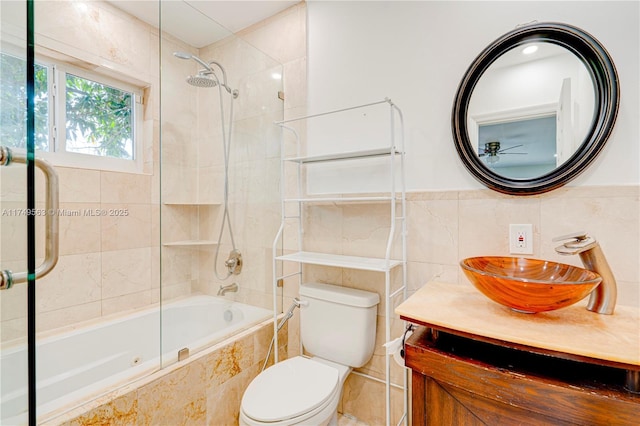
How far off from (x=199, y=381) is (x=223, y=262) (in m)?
0.71

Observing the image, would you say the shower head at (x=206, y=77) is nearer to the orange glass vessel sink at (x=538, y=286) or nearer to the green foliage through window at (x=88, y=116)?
the green foliage through window at (x=88, y=116)

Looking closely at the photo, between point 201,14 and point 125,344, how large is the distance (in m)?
1.99

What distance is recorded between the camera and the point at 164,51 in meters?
1.59

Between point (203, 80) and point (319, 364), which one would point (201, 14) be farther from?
point (319, 364)

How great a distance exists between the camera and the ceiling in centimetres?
162

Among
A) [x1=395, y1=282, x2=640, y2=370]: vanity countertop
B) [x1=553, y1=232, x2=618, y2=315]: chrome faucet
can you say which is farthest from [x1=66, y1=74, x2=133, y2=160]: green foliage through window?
[x1=553, y1=232, x2=618, y2=315]: chrome faucet

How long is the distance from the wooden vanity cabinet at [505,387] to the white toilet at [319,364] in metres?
0.45

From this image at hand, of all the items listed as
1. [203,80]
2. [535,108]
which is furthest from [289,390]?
[203,80]

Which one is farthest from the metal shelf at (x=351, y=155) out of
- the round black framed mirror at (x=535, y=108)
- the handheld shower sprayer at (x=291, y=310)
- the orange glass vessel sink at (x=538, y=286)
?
the handheld shower sprayer at (x=291, y=310)

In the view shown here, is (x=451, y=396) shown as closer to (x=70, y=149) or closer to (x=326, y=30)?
(x=326, y=30)

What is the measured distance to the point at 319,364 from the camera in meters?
1.47

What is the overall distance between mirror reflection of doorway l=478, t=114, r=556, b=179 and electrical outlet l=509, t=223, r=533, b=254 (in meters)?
0.21

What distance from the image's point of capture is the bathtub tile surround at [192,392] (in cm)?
110

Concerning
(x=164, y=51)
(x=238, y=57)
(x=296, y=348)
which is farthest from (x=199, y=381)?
(x=238, y=57)
